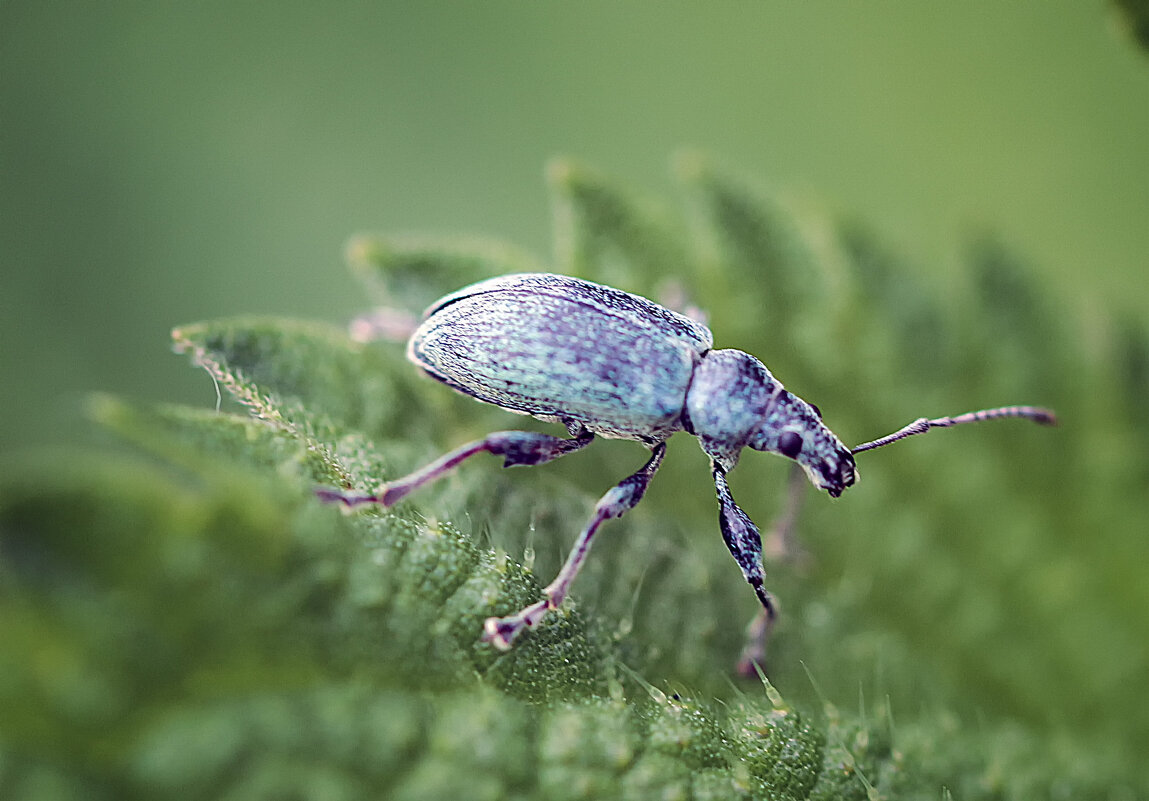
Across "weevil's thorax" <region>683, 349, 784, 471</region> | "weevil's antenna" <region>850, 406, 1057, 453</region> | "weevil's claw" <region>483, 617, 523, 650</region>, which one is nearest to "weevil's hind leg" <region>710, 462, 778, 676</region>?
"weevil's thorax" <region>683, 349, 784, 471</region>

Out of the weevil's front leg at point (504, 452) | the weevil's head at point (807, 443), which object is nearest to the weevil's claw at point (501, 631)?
the weevil's front leg at point (504, 452)

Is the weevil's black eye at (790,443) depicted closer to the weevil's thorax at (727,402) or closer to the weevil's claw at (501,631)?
the weevil's thorax at (727,402)

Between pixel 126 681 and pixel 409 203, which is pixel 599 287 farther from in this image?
pixel 409 203

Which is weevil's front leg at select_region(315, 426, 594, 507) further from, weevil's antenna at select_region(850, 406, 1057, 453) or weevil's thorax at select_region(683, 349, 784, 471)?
weevil's antenna at select_region(850, 406, 1057, 453)

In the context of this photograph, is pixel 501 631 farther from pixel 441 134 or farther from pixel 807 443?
pixel 441 134

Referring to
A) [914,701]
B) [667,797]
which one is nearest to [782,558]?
[914,701]
